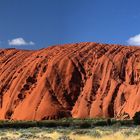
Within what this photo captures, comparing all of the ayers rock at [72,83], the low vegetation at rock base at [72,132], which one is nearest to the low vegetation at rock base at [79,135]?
the low vegetation at rock base at [72,132]

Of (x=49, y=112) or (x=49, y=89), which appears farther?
(x=49, y=89)

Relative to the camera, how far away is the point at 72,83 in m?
103

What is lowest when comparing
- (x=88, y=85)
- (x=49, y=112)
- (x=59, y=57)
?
(x=49, y=112)

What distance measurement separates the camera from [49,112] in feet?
301

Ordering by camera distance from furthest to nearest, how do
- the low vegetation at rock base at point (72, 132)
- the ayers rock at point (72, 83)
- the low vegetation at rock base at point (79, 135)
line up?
1. the ayers rock at point (72, 83)
2. the low vegetation at rock base at point (72, 132)
3. the low vegetation at rock base at point (79, 135)

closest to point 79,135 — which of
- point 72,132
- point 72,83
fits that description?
point 72,132

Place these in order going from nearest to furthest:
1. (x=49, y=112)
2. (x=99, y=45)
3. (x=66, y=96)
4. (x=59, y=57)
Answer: (x=49, y=112)
(x=66, y=96)
(x=59, y=57)
(x=99, y=45)

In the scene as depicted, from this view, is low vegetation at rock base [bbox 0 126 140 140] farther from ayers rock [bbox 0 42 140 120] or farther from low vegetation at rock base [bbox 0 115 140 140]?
ayers rock [bbox 0 42 140 120]

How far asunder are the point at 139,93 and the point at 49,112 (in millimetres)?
17506

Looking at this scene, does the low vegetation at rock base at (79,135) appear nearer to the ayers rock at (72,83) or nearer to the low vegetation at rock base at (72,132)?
the low vegetation at rock base at (72,132)

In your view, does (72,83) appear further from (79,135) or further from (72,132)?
(79,135)

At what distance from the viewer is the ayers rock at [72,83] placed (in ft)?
309

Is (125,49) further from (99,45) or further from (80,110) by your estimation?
(80,110)

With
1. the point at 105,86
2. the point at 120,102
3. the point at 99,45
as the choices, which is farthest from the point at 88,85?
the point at 99,45
